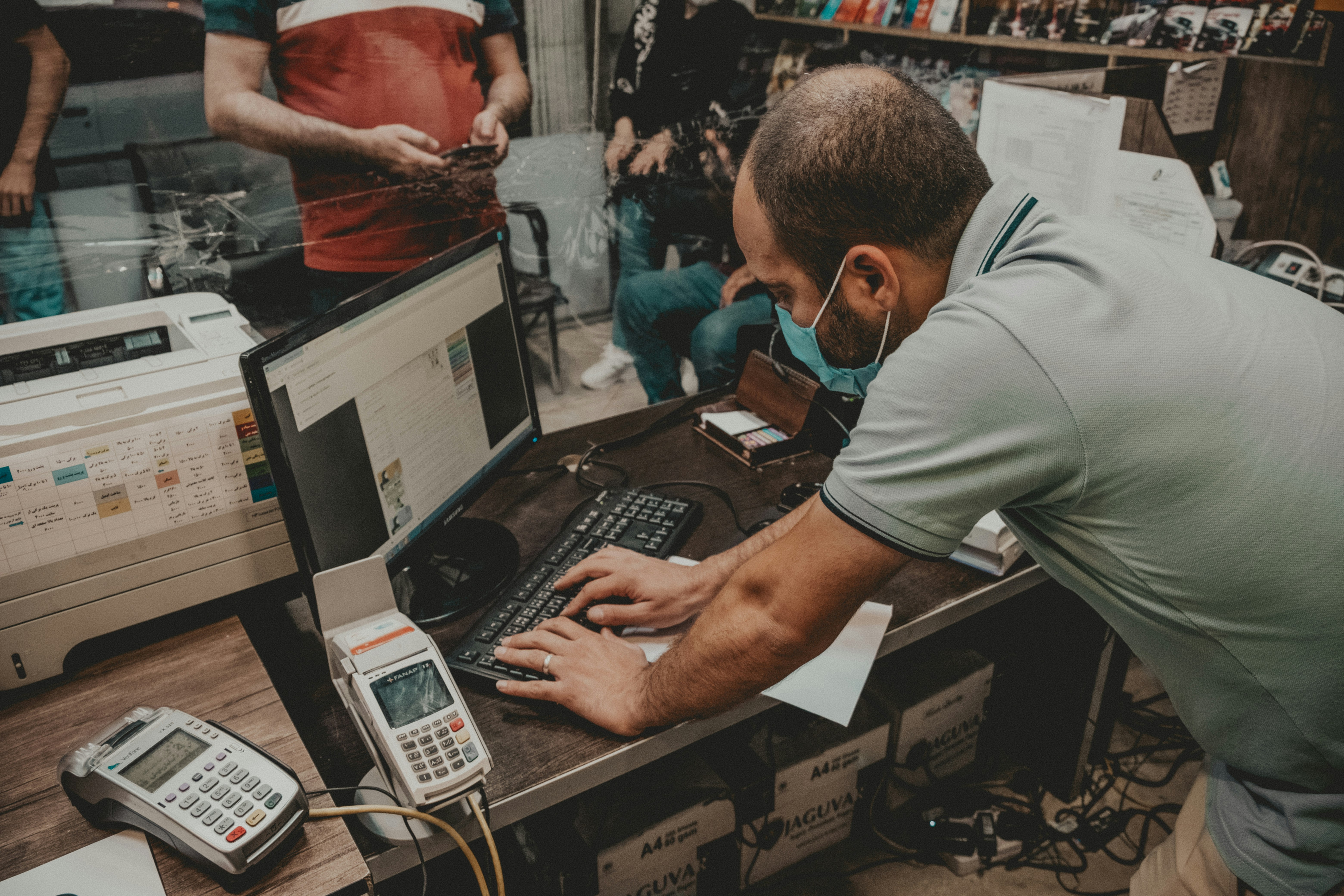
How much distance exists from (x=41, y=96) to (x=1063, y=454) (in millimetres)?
1637

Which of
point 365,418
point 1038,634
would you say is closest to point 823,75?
point 365,418

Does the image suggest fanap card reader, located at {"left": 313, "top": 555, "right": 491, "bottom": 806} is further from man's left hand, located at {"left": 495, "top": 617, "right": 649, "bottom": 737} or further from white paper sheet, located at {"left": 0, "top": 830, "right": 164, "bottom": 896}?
white paper sheet, located at {"left": 0, "top": 830, "right": 164, "bottom": 896}

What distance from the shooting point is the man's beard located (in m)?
0.96

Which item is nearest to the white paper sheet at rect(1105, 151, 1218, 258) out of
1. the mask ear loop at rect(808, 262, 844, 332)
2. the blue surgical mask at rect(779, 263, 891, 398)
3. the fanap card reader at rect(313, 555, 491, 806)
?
the blue surgical mask at rect(779, 263, 891, 398)

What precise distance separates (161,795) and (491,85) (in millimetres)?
1499

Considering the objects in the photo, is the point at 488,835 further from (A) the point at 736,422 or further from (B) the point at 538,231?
(B) the point at 538,231

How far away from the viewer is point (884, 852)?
1.75 m

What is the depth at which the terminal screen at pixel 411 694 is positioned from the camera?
850mm

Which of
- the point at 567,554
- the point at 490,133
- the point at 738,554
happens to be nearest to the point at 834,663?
the point at 738,554

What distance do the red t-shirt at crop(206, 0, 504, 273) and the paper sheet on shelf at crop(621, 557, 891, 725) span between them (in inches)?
43.5

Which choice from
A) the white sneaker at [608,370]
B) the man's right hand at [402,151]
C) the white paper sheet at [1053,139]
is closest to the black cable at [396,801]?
the man's right hand at [402,151]

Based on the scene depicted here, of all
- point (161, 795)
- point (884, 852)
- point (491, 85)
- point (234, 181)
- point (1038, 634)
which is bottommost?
point (884, 852)

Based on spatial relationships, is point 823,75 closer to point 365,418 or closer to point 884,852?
point 365,418

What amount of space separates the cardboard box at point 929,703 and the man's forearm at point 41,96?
1.78m
